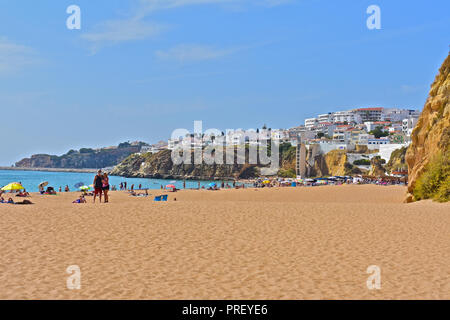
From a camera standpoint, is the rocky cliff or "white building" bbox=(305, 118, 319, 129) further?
"white building" bbox=(305, 118, 319, 129)

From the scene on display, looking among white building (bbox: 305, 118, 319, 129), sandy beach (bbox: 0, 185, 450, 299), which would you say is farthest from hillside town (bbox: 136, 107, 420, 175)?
sandy beach (bbox: 0, 185, 450, 299)

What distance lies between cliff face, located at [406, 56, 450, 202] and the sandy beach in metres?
6.45

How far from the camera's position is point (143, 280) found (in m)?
6.76

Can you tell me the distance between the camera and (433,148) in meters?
22.0

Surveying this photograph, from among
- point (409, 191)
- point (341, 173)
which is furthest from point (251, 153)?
point (409, 191)

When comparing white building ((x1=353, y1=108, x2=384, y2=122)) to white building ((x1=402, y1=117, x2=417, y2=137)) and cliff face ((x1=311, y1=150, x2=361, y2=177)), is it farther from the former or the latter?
cliff face ((x1=311, y1=150, x2=361, y2=177))

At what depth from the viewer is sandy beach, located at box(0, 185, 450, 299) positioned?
6.30 m

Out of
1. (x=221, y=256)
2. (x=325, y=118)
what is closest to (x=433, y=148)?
(x=221, y=256)

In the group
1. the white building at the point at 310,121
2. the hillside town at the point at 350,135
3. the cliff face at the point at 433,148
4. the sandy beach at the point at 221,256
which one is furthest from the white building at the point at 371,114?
the sandy beach at the point at 221,256

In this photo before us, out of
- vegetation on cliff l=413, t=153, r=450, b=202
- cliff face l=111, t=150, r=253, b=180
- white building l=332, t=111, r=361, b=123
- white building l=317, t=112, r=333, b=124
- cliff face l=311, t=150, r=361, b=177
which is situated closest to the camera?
vegetation on cliff l=413, t=153, r=450, b=202

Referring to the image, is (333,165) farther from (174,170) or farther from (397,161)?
(174,170)

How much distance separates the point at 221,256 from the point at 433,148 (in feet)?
57.5

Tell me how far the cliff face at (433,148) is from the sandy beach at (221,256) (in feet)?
21.2
